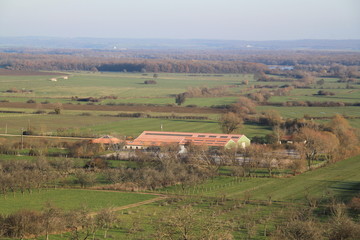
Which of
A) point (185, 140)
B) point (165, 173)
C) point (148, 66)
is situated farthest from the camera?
point (148, 66)

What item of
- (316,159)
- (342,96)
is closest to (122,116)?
(316,159)

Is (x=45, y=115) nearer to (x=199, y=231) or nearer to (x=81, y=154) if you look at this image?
(x=81, y=154)

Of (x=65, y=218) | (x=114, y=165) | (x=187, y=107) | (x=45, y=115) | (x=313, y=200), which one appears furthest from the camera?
(x=187, y=107)

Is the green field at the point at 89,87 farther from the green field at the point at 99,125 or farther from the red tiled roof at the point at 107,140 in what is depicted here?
the red tiled roof at the point at 107,140

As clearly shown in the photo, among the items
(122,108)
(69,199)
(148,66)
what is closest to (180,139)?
A: (69,199)

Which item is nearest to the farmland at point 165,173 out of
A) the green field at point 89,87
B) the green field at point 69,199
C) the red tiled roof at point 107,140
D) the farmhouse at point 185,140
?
the green field at point 69,199

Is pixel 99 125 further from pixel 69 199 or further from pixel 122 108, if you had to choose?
pixel 69 199
